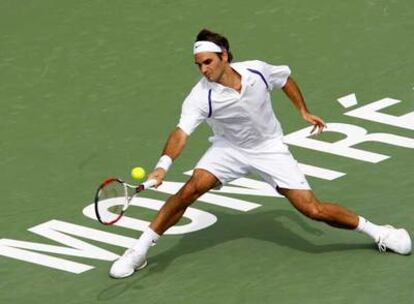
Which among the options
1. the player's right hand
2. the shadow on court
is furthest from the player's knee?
the player's right hand

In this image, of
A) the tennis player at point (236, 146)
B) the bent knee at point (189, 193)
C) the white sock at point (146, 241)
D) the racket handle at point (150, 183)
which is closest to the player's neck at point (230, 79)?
the tennis player at point (236, 146)

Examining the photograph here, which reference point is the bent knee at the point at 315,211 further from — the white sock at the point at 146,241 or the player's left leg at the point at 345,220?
the white sock at the point at 146,241

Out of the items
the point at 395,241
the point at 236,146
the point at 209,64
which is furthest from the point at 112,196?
the point at 395,241

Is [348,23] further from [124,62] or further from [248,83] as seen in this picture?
[248,83]

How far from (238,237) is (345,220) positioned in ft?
4.25

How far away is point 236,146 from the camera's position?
12938 mm

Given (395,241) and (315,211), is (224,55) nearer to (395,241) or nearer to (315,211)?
(315,211)

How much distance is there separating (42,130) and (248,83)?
4.81 m

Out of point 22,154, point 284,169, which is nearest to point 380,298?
point 284,169

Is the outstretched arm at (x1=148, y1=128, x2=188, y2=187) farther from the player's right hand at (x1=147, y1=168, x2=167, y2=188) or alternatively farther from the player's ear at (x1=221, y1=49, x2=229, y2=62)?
the player's ear at (x1=221, y1=49, x2=229, y2=62)

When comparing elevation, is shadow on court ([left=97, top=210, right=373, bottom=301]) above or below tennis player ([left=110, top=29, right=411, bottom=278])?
below

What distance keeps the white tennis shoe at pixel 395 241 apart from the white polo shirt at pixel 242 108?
1.27 m

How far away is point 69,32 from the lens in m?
19.6

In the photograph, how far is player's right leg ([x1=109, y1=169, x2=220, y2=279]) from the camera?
500 inches
